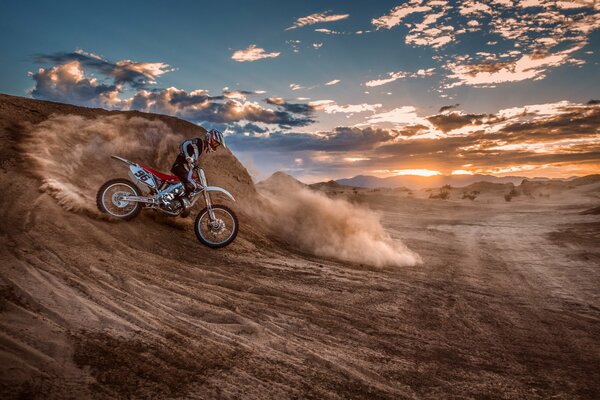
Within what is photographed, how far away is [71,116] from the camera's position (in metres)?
11.0

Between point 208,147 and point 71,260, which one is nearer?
point 71,260

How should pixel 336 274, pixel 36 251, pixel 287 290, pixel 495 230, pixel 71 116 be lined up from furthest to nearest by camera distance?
pixel 495 230 → pixel 71 116 → pixel 336 274 → pixel 287 290 → pixel 36 251

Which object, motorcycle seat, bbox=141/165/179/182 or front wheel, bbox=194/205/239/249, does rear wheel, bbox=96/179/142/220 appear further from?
front wheel, bbox=194/205/239/249

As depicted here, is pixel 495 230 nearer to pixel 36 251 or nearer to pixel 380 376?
pixel 380 376

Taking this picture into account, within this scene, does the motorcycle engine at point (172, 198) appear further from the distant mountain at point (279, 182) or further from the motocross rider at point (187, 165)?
the distant mountain at point (279, 182)

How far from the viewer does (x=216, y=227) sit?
28.7 feet

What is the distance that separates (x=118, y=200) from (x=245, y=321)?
16.4 ft

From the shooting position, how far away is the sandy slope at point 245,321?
329 cm

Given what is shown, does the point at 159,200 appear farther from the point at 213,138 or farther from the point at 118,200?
the point at 213,138

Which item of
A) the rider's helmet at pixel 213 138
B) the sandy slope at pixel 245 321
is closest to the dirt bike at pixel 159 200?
the sandy slope at pixel 245 321

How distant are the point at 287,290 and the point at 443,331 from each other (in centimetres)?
285

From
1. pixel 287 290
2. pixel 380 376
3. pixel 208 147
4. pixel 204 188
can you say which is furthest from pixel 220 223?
pixel 380 376

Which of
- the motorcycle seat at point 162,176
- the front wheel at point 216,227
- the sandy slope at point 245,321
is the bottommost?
the sandy slope at point 245,321

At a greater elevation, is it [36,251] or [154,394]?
[36,251]
